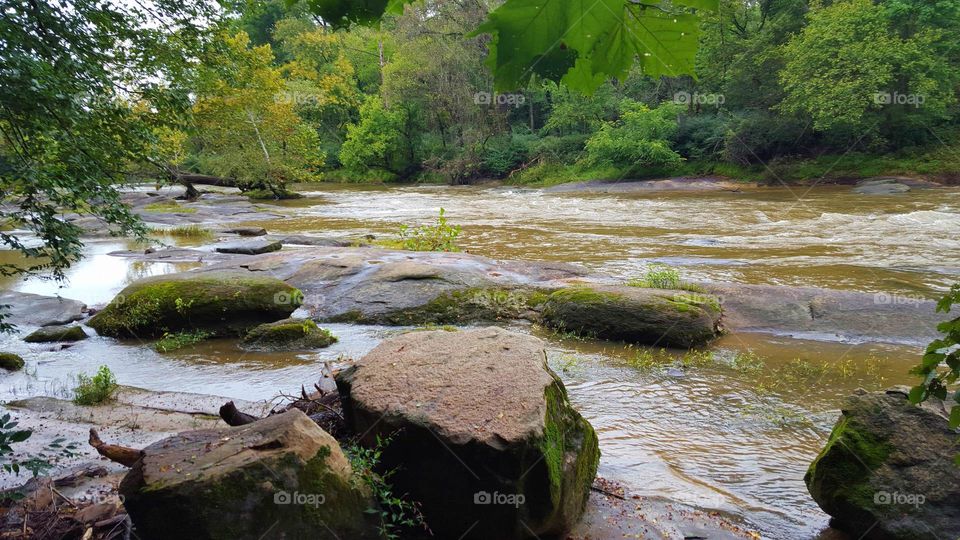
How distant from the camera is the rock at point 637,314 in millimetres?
7910

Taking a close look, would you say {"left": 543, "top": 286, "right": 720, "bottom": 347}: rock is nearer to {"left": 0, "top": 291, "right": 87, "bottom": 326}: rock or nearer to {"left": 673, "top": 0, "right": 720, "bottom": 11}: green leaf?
{"left": 673, "top": 0, "right": 720, "bottom": 11}: green leaf

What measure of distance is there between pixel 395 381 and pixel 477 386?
1.80 ft

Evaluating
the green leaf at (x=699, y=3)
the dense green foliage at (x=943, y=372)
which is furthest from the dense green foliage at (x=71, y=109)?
the dense green foliage at (x=943, y=372)

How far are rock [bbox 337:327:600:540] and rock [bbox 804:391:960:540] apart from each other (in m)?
1.59

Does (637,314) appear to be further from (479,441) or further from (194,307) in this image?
(194,307)

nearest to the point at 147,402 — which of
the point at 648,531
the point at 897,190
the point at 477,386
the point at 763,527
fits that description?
the point at 477,386

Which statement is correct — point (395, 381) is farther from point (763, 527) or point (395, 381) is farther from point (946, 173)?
point (946, 173)

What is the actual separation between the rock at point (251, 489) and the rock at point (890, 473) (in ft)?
9.74

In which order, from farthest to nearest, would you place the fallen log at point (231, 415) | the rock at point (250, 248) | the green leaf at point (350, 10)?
the rock at point (250, 248) → the fallen log at point (231, 415) → the green leaf at point (350, 10)

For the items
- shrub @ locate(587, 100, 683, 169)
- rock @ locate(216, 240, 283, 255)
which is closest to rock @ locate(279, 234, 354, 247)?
rock @ locate(216, 240, 283, 255)

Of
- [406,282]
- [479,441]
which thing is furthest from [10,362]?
[479,441]

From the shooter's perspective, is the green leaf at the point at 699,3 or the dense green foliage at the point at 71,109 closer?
the green leaf at the point at 699,3

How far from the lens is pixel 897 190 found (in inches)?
934

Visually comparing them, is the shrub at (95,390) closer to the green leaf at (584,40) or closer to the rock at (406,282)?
the rock at (406,282)
